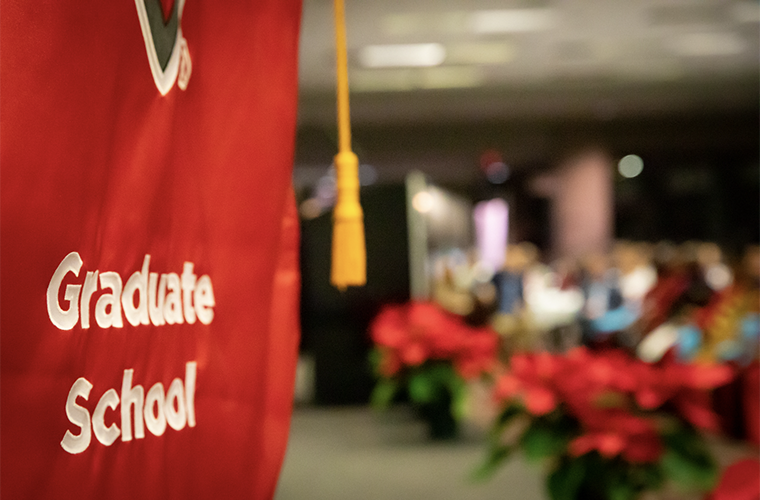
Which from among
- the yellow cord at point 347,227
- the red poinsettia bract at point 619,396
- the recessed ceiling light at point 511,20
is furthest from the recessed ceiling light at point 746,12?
the yellow cord at point 347,227

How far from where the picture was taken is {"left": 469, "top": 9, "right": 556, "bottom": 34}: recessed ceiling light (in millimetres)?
5641

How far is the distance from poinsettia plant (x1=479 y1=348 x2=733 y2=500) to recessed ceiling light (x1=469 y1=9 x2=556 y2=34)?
16.1 ft

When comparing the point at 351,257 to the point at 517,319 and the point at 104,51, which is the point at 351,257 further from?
the point at 517,319

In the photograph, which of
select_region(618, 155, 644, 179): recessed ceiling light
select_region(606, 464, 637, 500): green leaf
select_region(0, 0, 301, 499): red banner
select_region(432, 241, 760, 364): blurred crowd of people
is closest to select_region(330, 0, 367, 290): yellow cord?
select_region(0, 0, 301, 499): red banner

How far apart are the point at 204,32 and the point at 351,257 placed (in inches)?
13.1

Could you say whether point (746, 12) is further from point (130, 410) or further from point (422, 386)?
point (130, 410)

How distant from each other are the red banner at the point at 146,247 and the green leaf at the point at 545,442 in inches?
28.6

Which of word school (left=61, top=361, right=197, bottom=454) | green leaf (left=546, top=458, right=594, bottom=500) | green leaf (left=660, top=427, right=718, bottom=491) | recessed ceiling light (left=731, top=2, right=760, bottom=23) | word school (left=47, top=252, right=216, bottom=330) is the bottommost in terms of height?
green leaf (left=546, top=458, right=594, bottom=500)

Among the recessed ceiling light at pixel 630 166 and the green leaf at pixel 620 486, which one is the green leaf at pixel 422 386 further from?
the recessed ceiling light at pixel 630 166

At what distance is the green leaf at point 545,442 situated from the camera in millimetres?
1301

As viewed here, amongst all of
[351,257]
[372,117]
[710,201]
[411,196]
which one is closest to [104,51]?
[351,257]

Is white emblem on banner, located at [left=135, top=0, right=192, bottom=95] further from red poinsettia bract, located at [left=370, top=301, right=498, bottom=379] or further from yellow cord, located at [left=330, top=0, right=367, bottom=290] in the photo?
red poinsettia bract, located at [left=370, top=301, right=498, bottom=379]

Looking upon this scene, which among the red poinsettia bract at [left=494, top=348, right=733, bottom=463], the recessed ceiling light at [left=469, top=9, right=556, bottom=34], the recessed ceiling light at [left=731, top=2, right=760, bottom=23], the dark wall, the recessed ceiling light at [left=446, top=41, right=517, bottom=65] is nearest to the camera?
the red poinsettia bract at [left=494, top=348, right=733, bottom=463]

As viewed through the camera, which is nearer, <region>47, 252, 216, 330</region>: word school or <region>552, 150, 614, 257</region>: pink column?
<region>47, 252, 216, 330</region>: word school
